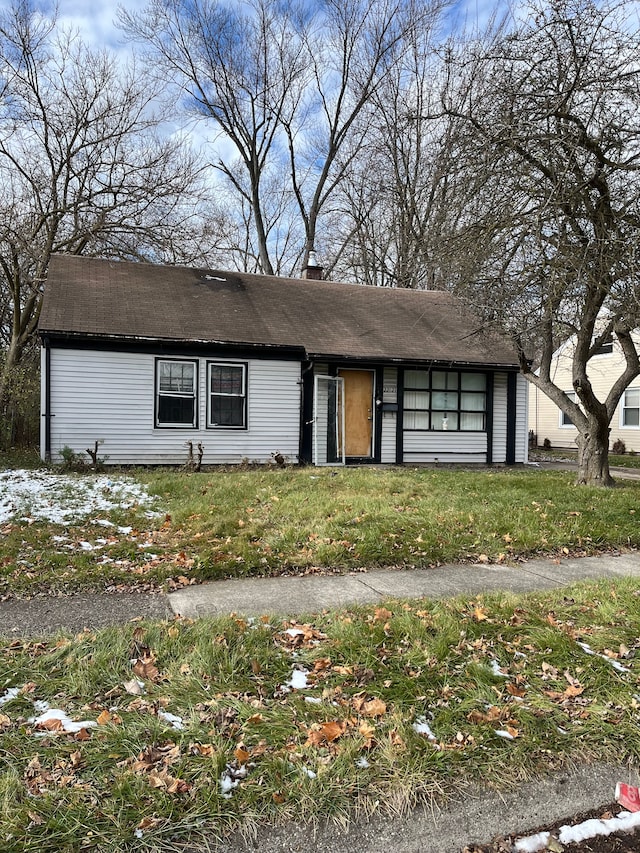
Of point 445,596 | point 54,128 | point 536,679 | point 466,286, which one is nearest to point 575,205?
point 466,286

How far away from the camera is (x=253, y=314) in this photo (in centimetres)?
1433

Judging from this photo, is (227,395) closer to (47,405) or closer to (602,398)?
(47,405)

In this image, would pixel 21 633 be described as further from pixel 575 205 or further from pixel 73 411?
pixel 73 411

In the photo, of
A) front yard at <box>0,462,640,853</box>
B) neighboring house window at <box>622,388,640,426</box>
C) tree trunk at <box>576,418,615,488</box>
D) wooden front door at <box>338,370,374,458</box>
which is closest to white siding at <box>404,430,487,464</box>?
wooden front door at <box>338,370,374,458</box>

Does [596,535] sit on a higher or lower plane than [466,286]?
lower

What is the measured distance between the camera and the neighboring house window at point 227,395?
42.5 ft

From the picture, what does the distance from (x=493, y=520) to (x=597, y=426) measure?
4.18 meters

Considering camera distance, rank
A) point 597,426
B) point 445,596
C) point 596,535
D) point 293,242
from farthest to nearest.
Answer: point 293,242 → point 597,426 → point 596,535 → point 445,596

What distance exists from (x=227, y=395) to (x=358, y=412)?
3253mm

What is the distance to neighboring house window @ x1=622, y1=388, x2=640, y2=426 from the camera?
2112 cm

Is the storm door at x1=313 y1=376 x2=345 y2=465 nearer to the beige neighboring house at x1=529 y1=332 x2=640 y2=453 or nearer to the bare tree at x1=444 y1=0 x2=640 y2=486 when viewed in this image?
the bare tree at x1=444 y1=0 x2=640 y2=486

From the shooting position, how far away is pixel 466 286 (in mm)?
8930

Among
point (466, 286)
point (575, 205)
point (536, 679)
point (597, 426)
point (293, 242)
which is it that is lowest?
point (536, 679)

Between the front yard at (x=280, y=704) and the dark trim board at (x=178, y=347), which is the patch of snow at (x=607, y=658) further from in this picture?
the dark trim board at (x=178, y=347)
